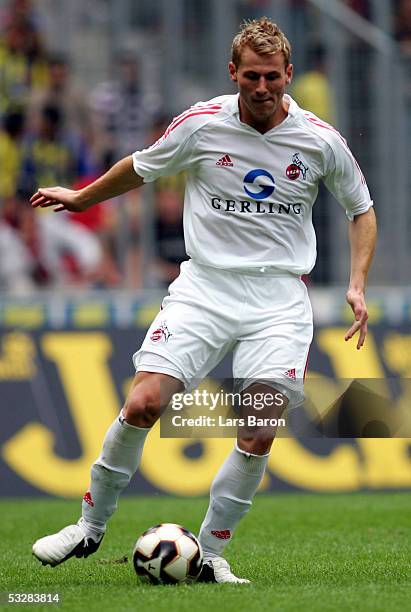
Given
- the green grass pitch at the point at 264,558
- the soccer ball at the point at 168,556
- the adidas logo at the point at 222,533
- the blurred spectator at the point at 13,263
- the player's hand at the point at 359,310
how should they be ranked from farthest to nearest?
the blurred spectator at the point at 13,263, the adidas logo at the point at 222,533, the player's hand at the point at 359,310, the soccer ball at the point at 168,556, the green grass pitch at the point at 264,558

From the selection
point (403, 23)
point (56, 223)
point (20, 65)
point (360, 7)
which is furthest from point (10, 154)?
point (403, 23)

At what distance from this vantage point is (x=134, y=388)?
594 cm

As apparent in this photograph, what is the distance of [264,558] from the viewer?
7.13 m

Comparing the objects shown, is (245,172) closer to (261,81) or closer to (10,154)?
(261,81)

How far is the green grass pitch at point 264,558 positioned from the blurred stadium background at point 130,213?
59 centimetres

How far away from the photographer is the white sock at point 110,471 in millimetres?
6031

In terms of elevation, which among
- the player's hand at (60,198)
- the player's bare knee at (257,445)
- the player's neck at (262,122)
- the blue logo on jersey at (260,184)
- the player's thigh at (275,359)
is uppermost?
the player's neck at (262,122)

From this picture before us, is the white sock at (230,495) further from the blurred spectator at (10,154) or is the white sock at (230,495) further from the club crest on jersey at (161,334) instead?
the blurred spectator at (10,154)

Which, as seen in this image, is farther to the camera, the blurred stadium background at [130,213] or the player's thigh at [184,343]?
the blurred stadium background at [130,213]

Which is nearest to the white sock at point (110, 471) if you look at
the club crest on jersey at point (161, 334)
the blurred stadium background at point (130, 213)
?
the club crest on jersey at point (161, 334)

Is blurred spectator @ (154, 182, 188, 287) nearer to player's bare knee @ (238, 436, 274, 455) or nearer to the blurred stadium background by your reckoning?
the blurred stadium background

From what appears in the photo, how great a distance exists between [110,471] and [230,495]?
1.95 ft

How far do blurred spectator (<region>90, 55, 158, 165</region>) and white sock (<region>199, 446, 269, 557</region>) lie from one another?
729 cm

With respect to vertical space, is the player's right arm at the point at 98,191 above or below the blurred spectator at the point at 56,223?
above
